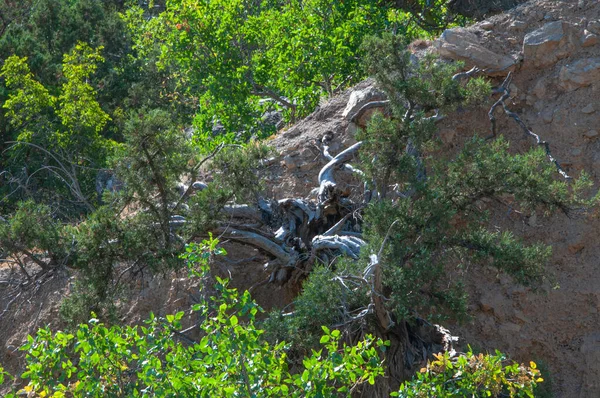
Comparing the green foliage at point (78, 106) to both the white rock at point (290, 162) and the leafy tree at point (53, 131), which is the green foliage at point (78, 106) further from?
the white rock at point (290, 162)

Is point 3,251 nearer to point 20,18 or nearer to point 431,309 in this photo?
point 431,309

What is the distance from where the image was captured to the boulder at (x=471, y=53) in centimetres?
1109

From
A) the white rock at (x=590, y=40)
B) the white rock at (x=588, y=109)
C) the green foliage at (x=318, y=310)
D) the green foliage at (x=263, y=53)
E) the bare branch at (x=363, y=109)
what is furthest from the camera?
the green foliage at (x=263, y=53)

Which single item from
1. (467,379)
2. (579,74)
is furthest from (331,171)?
(467,379)

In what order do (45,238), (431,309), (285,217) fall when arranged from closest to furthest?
(45,238) < (431,309) < (285,217)

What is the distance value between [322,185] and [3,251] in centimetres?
325

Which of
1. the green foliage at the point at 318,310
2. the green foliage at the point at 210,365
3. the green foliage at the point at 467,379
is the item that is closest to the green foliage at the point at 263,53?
the green foliage at the point at 318,310

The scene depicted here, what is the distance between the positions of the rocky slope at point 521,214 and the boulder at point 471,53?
0.04ft

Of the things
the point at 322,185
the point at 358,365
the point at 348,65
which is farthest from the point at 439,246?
the point at 348,65

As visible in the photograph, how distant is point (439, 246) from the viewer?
26.4ft

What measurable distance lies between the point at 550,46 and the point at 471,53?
0.90m

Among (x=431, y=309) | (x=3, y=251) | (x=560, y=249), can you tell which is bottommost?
(x=560, y=249)

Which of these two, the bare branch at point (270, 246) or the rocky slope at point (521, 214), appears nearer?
the bare branch at point (270, 246)

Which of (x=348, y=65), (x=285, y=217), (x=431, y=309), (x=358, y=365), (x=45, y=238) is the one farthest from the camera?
(x=348, y=65)
